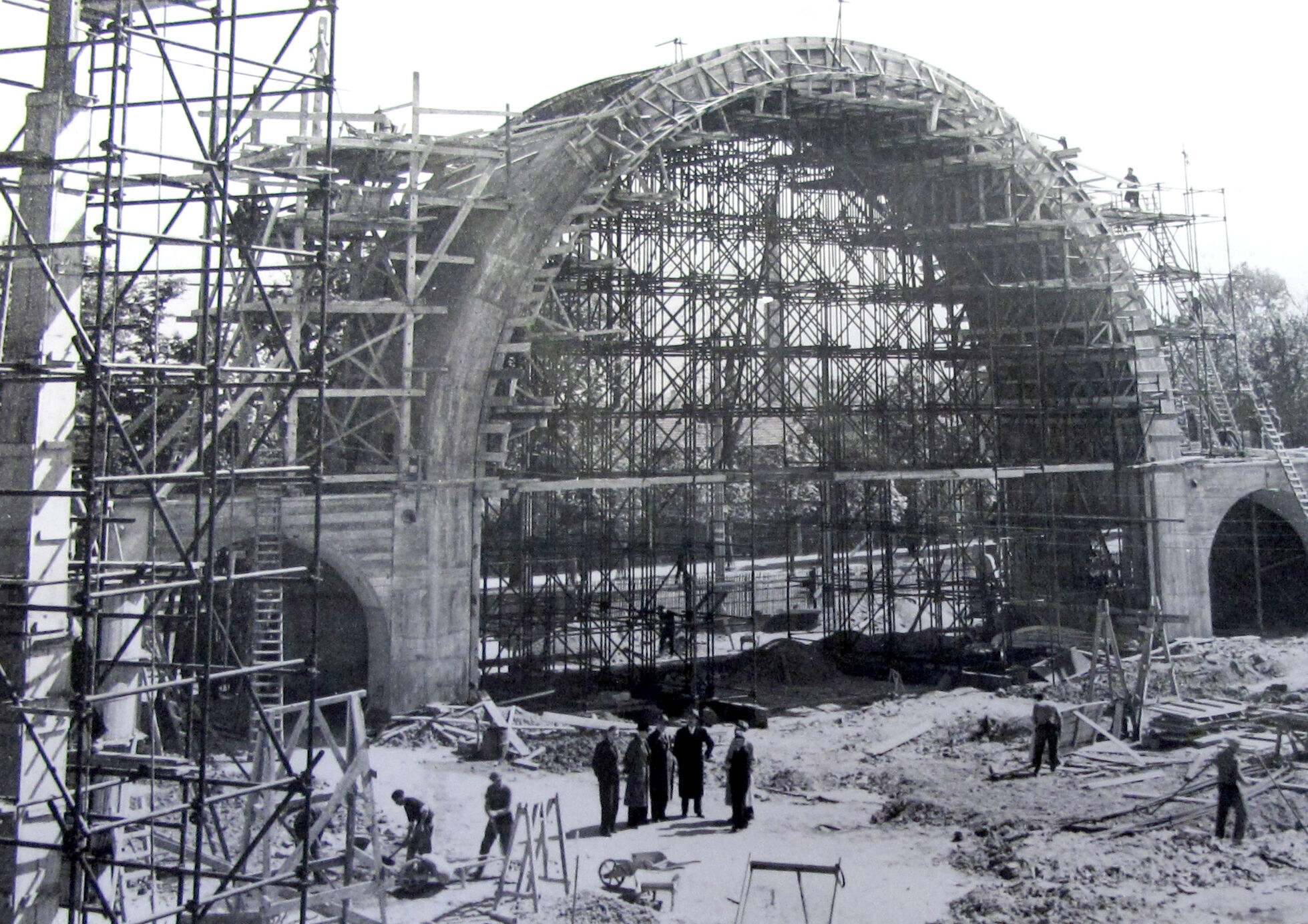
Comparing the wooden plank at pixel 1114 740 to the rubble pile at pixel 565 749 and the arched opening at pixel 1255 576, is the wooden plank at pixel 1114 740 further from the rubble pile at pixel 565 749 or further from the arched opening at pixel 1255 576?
the arched opening at pixel 1255 576

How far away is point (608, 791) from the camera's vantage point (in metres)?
14.5

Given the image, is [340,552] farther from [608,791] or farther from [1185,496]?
[1185,496]

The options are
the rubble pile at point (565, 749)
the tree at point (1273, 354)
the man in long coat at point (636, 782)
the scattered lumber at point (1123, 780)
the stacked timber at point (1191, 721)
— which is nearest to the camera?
the man in long coat at point (636, 782)

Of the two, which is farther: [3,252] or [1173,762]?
[1173,762]

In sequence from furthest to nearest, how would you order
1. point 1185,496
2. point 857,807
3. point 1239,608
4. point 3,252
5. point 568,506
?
point 1239,608 < point 1185,496 < point 568,506 < point 857,807 < point 3,252

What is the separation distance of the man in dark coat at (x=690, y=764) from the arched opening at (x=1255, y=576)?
18.8 m

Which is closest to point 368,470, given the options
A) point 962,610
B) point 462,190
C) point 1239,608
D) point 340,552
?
point 340,552

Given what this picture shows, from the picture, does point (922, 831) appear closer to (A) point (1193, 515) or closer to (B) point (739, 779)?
(B) point (739, 779)

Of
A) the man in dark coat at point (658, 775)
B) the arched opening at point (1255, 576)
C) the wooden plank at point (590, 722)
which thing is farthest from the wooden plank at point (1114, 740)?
the arched opening at point (1255, 576)

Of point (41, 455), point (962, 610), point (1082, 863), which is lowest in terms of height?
point (1082, 863)

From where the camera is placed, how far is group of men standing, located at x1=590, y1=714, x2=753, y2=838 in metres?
14.5

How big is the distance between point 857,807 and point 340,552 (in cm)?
847

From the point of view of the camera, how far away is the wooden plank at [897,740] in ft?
61.3

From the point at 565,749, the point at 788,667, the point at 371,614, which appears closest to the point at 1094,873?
the point at 565,749
